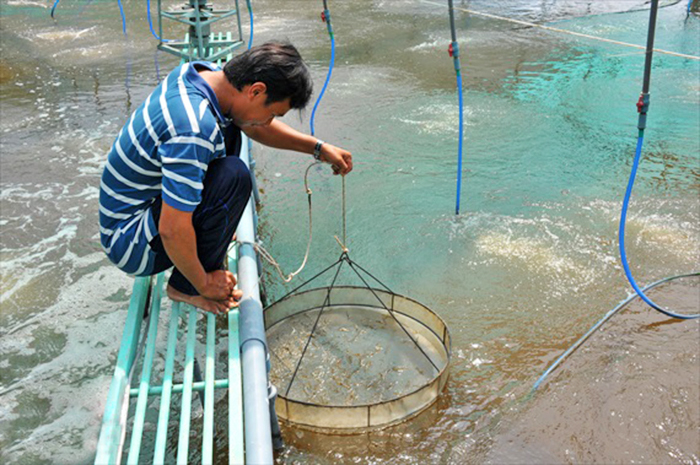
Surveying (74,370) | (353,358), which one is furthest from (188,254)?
(74,370)

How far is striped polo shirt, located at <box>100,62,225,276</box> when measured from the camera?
5.61 ft

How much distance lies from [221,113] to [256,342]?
2.39 feet

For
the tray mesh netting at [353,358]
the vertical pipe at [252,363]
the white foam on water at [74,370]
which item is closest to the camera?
the vertical pipe at [252,363]

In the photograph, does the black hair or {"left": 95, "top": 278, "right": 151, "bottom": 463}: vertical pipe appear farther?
the black hair

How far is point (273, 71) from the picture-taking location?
1808 millimetres

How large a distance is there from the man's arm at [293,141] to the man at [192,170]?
35cm

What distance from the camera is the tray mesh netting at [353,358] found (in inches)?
89.0

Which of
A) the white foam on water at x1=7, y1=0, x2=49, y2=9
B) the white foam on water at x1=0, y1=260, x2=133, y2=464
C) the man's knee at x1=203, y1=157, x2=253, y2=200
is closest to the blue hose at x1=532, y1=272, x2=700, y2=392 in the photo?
the man's knee at x1=203, y1=157, x2=253, y2=200

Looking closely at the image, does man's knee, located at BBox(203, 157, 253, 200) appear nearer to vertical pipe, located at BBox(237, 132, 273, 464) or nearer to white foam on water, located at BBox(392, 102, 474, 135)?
vertical pipe, located at BBox(237, 132, 273, 464)

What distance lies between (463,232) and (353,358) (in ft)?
4.63

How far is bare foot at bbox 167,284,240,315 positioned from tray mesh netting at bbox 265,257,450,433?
429mm

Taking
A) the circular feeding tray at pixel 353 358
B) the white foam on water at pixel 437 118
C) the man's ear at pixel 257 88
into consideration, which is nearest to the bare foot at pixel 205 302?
the circular feeding tray at pixel 353 358

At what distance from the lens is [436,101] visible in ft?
19.0

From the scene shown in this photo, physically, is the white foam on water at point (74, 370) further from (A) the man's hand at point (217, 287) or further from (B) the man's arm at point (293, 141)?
(B) the man's arm at point (293, 141)
